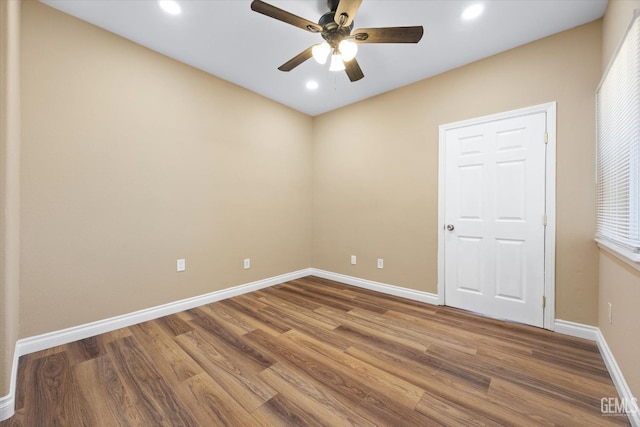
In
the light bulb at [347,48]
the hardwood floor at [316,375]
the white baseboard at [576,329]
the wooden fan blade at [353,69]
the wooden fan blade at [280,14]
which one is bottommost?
the hardwood floor at [316,375]

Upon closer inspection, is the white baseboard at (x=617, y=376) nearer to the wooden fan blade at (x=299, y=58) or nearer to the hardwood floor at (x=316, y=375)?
the hardwood floor at (x=316, y=375)

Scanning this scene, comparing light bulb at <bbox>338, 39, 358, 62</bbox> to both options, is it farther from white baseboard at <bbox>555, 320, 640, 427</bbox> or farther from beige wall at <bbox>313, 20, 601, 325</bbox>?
white baseboard at <bbox>555, 320, 640, 427</bbox>

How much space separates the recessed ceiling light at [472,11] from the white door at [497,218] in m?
1.02

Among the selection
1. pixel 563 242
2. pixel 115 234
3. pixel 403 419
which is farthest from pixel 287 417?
pixel 563 242

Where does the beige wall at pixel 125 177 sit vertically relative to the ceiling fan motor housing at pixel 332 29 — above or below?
below

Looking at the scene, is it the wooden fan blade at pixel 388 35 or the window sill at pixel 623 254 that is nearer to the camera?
the window sill at pixel 623 254

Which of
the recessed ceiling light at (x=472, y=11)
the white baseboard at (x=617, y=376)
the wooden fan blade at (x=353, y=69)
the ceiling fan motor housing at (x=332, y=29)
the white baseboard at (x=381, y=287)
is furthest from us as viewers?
the white baseboard at (x=381, y=287)

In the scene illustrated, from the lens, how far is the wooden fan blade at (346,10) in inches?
60.9

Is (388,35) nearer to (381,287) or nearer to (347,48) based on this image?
(347,48)

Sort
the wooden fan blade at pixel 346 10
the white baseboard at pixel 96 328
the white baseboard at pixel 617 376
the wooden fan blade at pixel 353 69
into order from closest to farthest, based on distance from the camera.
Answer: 1. the white baseboard at pixel 617 376
2. the white baseboard at pixel 96 328
3. the wooden fan blade at pixel 346 10
4. the wooden fan blade at pixel 353 69

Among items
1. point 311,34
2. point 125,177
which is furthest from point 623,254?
point 125,177

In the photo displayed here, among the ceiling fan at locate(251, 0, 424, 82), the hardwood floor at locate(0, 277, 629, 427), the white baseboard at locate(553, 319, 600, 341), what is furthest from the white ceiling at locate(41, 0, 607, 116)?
the hardwood floor at locate(0, 277, 629, 427)

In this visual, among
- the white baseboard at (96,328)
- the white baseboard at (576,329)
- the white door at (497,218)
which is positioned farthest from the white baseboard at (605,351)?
the white baseboard at (96,328)

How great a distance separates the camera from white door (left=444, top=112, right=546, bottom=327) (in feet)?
7.88
